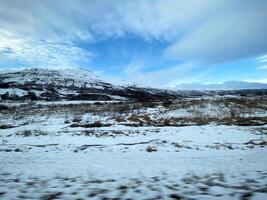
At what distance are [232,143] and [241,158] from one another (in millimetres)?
3242

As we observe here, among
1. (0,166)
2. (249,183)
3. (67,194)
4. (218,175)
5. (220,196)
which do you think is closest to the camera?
(220,196)

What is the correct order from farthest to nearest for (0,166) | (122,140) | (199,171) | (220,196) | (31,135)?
1. (31,135)
2. (122,140)
3. (0,166)
4. (199,171)
5. (220,196)

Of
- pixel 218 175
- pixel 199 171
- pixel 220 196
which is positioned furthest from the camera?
pixel 199 171

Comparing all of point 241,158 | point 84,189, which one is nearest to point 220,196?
point 84,189

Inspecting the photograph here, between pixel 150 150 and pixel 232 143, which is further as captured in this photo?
pixel 232 143

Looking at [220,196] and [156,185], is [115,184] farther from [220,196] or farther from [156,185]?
[220,196]

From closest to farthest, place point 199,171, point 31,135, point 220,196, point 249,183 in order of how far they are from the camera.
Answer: point 220,196 < point 249,183 < point 199,171 < point 31,135

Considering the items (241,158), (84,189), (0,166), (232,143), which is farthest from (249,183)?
(0,166)

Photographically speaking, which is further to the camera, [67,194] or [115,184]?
[115,184]

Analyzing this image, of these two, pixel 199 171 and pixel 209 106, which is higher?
pixel 209 106

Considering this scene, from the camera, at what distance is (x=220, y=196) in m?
5.88

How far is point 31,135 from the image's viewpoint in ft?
57.8

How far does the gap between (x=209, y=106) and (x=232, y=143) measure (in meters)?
20.7

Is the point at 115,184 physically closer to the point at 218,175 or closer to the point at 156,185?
the point at 156,185
